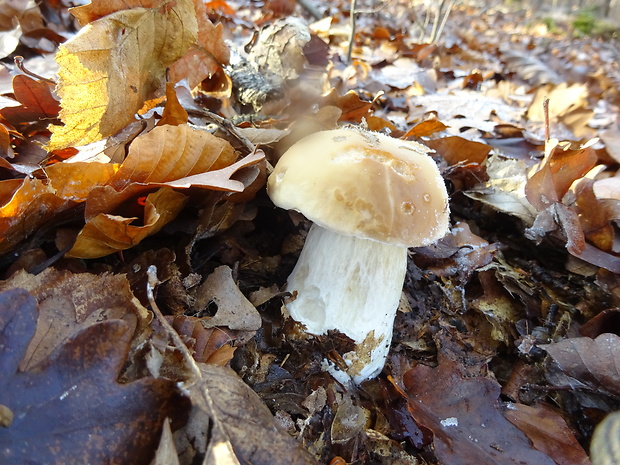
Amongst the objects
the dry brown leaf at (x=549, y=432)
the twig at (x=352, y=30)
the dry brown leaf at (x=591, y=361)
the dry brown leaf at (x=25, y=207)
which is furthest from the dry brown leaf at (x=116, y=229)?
the twig at (x=352, y=30)

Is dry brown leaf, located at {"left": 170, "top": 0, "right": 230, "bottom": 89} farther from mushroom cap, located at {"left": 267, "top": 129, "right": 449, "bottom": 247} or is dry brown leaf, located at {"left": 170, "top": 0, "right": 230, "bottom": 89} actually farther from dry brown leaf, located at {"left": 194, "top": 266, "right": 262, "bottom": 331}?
dry brown leaf, located at {"left": 194, "top": 266, "right": 262, "bottom": 331}

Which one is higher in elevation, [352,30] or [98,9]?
[98,9]

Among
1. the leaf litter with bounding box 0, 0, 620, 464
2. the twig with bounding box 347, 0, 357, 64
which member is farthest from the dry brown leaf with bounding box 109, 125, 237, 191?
the twig with bounding box 347, 0, 357, 64

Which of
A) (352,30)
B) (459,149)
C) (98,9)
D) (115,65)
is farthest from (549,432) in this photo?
(352,30)

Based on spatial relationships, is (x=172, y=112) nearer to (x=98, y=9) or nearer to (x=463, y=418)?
(x=98, y=9)

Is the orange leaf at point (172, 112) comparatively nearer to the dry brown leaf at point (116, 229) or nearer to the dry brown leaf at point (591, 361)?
the dry brown leaf at point (116, 229)

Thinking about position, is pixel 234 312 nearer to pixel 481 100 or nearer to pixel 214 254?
pixel 214 254

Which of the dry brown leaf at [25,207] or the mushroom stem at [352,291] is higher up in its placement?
the dry brown leaf at [25,207]
